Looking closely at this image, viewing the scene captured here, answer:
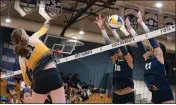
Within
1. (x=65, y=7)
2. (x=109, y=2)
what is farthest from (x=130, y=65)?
(x=65, y=7)

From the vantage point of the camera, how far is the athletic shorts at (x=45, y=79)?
11.7 feet

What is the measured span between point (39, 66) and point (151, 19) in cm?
951

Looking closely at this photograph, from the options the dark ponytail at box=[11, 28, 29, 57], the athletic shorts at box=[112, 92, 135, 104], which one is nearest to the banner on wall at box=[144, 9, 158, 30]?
the athletic shorts at box=[112, 92, 135, 104]

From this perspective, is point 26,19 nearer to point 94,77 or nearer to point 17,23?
point 17,23

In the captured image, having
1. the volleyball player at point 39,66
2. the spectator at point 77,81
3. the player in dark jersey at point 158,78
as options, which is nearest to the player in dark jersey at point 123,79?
the player in dark jersey at point 158,78

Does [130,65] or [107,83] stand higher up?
[130,65]

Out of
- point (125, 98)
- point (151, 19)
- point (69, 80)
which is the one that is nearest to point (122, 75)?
point (125, 98)

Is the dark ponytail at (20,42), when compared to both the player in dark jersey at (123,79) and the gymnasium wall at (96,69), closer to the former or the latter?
the player in dark jersey at (123,79)

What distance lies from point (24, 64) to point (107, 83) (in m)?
12.3

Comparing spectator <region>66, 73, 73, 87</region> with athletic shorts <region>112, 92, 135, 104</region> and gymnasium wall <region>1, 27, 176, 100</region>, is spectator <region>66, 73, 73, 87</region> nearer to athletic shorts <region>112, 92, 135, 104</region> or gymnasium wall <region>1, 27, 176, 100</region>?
gymnasium wall <region>1, 27, 176, 100</region>

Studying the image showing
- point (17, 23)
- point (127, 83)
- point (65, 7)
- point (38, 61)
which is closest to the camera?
point (38, 61)

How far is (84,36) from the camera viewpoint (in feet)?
54.9

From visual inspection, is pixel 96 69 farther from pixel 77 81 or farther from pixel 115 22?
Result: pixel 115 22

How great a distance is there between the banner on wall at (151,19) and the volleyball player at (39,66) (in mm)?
9107
